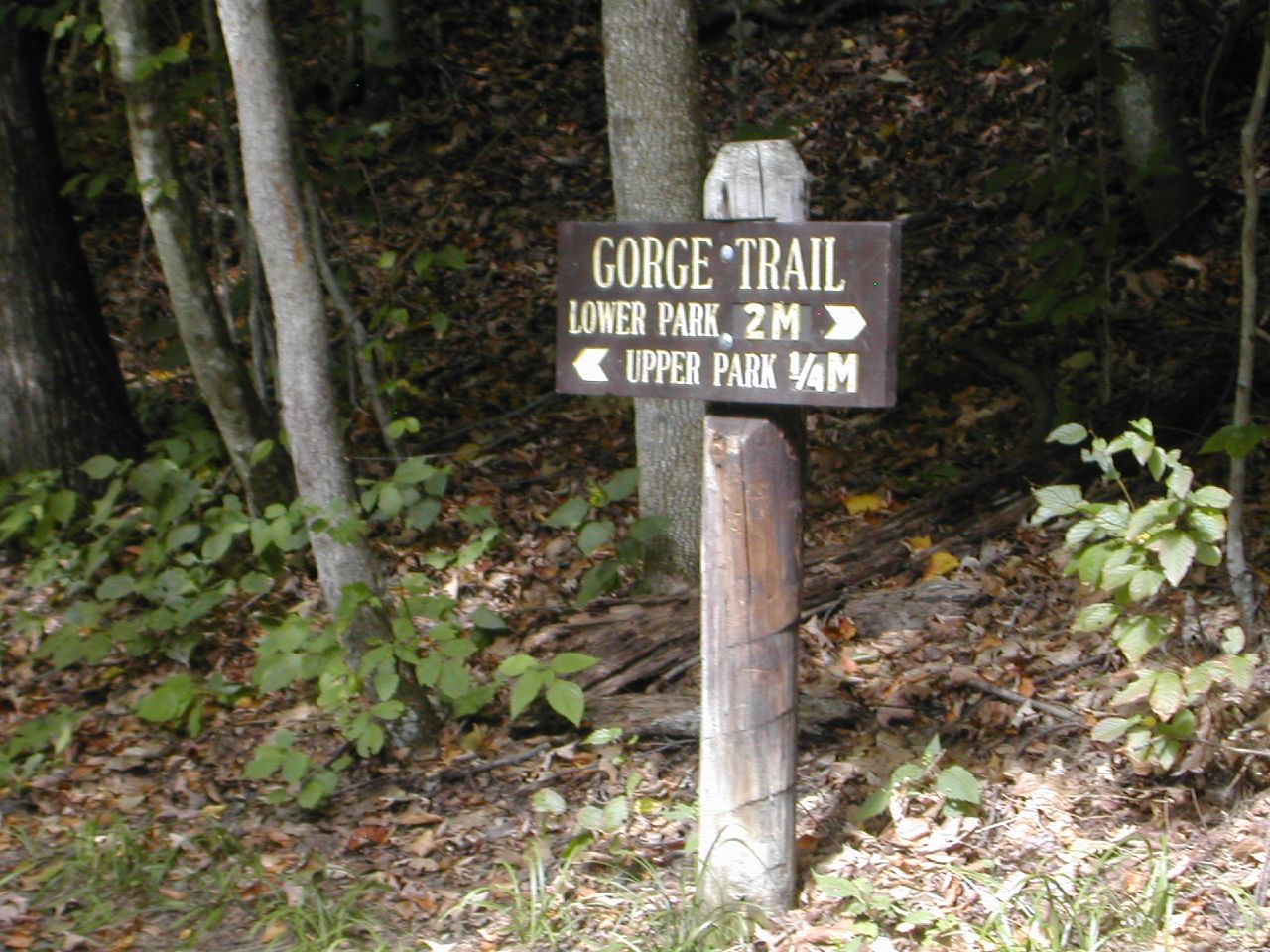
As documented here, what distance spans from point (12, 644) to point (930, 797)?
173 inches

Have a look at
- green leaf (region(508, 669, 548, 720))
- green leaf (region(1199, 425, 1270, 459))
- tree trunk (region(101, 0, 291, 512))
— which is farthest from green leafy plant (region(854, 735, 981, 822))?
tree trunk (region(101, 0, 291, 512))

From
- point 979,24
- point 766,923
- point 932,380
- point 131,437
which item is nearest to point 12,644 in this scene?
point 131,437

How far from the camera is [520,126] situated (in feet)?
37.4

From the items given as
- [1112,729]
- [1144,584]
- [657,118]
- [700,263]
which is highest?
[657,118]

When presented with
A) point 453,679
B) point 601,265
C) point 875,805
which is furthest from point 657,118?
point 875,805

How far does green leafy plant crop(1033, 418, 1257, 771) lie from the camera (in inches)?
142

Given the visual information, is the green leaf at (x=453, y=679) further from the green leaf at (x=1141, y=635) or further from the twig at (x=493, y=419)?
the twig at (x=493, y=419)

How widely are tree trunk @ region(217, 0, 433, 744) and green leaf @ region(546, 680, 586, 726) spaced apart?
881mm

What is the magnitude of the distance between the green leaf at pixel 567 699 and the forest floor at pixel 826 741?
271 millimetres

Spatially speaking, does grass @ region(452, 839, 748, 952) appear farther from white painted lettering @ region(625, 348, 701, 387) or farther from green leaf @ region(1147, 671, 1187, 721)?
white painted lettering @ region(625, 348, 701, 387)

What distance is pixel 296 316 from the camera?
4.82m

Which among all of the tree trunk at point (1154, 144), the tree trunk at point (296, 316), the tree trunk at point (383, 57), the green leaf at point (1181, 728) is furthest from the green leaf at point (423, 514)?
the tree trunk at point (383, 57)

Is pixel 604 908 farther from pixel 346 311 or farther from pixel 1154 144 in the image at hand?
pixel 1154 144

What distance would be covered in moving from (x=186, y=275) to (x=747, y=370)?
3933 millimetres
